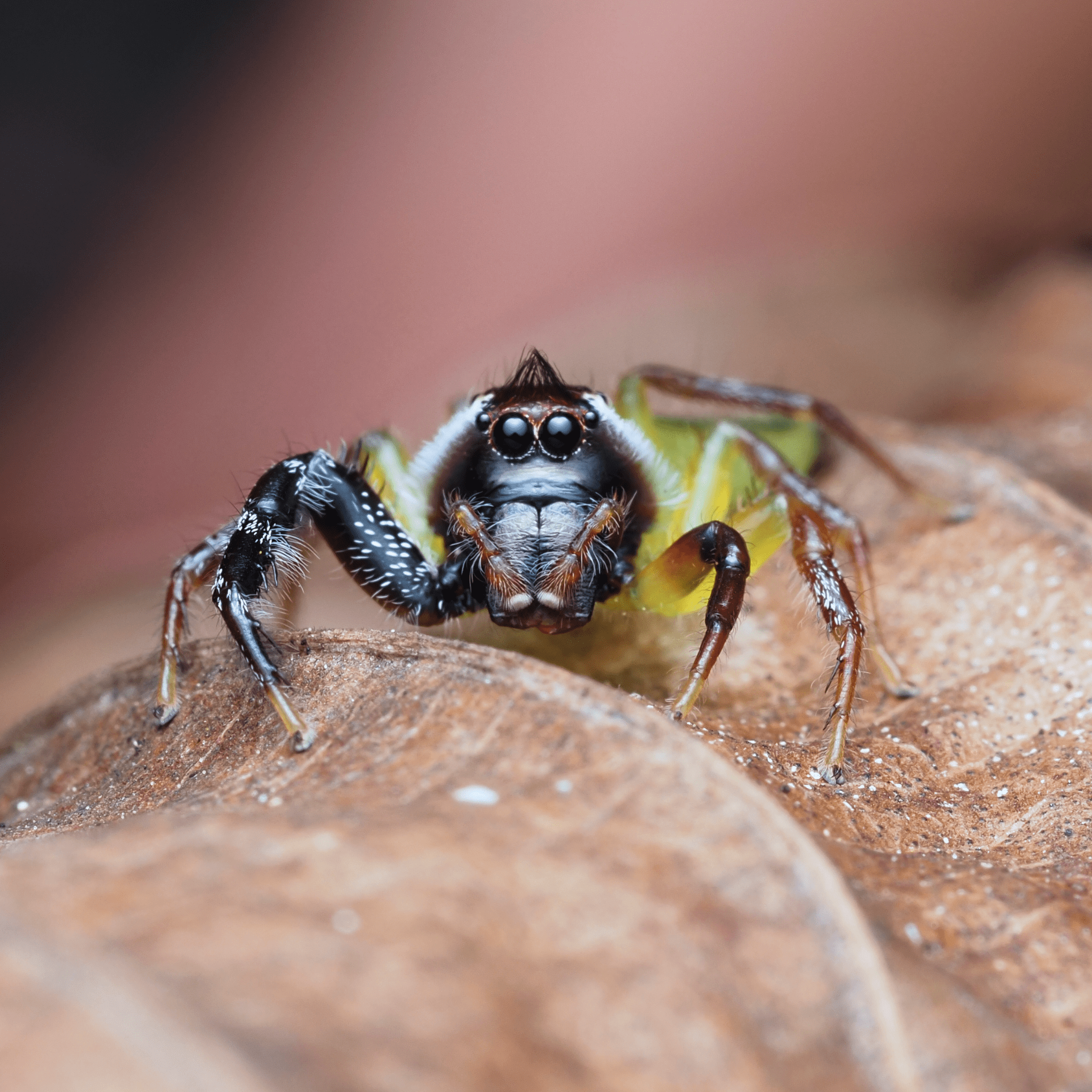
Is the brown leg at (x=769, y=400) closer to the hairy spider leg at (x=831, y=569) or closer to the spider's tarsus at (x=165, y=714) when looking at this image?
the hairy spider leg at (x=831, y=569)

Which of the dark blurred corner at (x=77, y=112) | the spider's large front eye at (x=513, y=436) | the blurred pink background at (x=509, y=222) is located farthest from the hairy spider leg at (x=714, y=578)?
the dark blurred corner at (x=77, y=112)

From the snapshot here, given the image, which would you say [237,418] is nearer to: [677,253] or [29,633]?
[29,633]

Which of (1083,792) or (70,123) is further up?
(70,123)

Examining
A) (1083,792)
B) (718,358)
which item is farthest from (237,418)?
(1083,792)

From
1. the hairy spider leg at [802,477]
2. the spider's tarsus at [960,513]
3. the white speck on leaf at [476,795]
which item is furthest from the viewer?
the spider's tarsus at [960,513]

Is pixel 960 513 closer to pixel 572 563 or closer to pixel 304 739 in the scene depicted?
pixel 572 563

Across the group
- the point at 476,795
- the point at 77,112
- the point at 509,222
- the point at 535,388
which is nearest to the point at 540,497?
the point at 535,388
